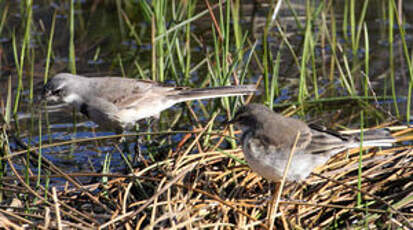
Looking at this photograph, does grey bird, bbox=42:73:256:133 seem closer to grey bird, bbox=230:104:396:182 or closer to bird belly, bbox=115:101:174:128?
bird belly, bbox=115:101:174:128

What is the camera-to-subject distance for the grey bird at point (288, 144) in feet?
14.8

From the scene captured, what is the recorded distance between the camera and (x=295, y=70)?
8711mm

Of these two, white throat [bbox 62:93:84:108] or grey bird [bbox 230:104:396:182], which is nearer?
grey bird [bbox 230:104:396:182]

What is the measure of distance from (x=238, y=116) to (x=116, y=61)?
14.7ft

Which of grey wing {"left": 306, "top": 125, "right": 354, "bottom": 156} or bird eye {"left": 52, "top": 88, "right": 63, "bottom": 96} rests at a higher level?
bird eye {"left": 52, "top": 88, "right": 63, "bottom": 96}

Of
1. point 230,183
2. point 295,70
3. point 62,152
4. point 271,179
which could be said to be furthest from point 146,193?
point 295,70

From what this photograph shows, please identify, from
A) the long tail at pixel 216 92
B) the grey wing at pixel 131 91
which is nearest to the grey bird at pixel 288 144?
the long tail at pixel 216 92

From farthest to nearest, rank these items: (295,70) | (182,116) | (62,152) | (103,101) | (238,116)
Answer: (295,70) < (182,116) < (62,152) < (103,101) < (238,116)

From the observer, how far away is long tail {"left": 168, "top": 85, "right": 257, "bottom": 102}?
5582 mm

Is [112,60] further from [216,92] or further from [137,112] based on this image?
[216,92]

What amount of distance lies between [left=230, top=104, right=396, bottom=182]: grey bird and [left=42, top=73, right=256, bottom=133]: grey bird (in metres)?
1.44

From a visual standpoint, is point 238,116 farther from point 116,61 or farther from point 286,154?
point 116,61

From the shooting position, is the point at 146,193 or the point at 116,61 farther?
the point at 116,61

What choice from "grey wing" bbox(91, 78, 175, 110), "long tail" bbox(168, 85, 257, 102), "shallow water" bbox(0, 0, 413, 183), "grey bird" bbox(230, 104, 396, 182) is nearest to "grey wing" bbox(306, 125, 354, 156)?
"grey bird" bbox(230, 104, 396, 182)
